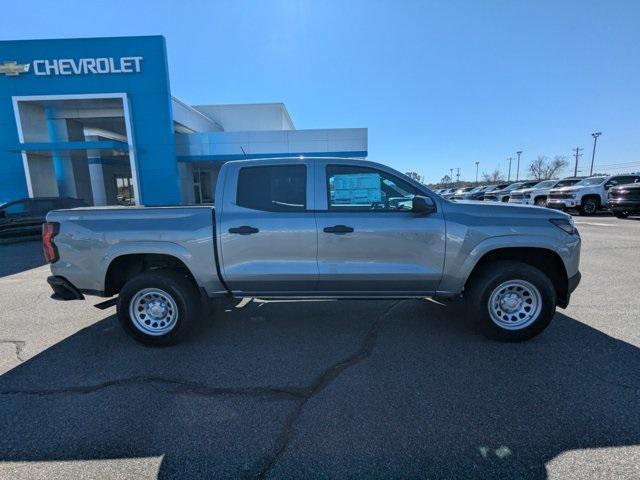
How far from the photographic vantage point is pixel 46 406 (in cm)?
279

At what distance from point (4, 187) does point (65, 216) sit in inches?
905

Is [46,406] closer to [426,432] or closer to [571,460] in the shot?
[426,432]

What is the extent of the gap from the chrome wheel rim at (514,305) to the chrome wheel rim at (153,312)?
355 centimetres

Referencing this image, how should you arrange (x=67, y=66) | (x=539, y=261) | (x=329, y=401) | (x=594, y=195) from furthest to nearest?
(x=67, y=66)
(x=594, y=195)
(x=539, y=261)
(x=329, y=401)

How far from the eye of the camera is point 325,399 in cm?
281

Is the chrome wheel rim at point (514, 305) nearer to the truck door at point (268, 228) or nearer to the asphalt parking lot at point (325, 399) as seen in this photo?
the asphalt parking lot at point (325, 399)

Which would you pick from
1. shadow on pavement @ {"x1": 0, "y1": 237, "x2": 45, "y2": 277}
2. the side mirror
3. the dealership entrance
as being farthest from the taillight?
the dealership entrance

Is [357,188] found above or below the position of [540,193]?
above

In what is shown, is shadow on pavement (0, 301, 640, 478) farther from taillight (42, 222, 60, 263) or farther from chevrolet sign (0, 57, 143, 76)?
chevrolet sign (0, 57, 143, 76)

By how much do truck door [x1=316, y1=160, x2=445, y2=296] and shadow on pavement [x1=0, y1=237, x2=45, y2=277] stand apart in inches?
317

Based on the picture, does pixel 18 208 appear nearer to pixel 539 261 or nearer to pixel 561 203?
pixel 539 261

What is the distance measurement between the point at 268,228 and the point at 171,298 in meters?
1.35

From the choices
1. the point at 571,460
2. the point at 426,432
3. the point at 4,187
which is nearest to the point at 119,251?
the point at 426,432

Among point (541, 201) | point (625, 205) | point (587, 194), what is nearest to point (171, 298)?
point (625, 205)
